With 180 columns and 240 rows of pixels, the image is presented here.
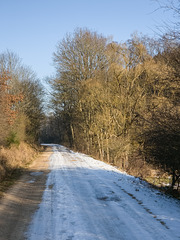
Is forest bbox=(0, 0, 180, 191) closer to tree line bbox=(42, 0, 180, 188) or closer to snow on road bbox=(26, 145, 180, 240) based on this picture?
tree line bbox=(42, 0, 180, 188)

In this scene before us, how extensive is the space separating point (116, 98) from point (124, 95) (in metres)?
0.71

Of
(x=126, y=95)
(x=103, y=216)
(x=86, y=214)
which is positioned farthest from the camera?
(x=126, y=95)

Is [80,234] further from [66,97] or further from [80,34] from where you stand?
[80,34]

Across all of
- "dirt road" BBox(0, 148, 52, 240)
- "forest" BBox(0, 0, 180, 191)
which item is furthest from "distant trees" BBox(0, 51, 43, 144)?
"dirt road" BBox(0, 148, 52, 240)

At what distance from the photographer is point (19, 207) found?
6668 mm

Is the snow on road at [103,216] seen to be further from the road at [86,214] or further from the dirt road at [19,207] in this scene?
the dirt road at [19,207]

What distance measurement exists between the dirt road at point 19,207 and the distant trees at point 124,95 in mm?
4293

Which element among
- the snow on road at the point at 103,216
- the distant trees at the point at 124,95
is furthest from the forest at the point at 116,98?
the snow on road at the point at 103,216

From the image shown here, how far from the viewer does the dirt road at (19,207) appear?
4953 millimetres

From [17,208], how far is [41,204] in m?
0.68

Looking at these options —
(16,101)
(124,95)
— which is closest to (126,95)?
(124,95)

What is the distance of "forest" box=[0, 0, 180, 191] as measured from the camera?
7.35 metres

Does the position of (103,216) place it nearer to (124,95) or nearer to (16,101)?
(124,95)

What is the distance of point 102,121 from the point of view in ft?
67.8
